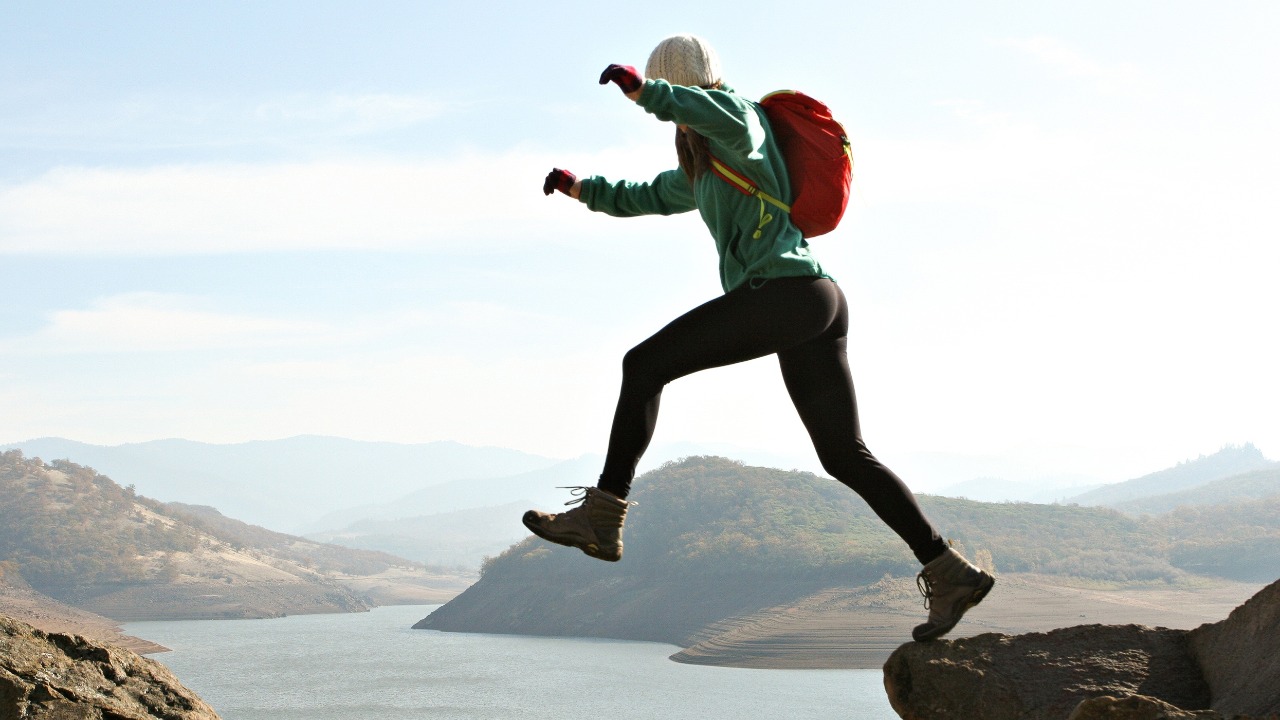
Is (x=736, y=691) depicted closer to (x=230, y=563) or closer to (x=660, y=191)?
(x=660, y=191)

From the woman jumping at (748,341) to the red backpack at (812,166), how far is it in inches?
1.3

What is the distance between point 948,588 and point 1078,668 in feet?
1.40

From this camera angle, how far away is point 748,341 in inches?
134

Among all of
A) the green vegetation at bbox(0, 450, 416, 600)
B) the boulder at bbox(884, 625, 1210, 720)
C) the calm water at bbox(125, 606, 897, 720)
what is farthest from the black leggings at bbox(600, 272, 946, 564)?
the green vegetation at bbox(0, 450, 416, 600)

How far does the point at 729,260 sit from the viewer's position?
352cm

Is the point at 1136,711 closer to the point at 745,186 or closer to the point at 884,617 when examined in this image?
the point at 745,186

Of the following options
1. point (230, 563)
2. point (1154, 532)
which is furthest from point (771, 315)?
point (230, 563)

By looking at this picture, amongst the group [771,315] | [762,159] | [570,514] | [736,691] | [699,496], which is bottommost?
[736,691]

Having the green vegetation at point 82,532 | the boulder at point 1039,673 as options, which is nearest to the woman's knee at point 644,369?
the boulder at point 1039,673

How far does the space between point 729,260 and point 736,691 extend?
65.7 m

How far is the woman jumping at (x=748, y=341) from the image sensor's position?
11.1 ft

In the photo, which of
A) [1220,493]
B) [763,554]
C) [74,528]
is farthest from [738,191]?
[1220,493]

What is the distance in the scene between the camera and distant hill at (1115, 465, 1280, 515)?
6718 inches

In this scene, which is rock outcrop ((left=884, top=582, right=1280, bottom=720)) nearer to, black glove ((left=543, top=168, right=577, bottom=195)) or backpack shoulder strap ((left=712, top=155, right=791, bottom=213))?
backpack shoulder strap ((left=712, top=155, right=791, bottom=213))
